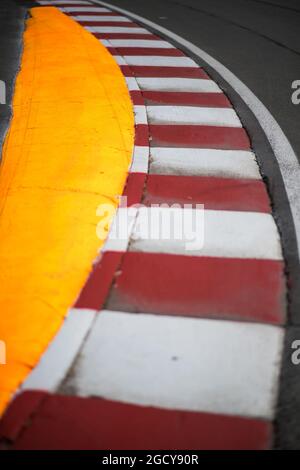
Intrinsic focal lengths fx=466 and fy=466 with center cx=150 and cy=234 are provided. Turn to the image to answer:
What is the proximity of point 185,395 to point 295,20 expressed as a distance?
9.84 metres

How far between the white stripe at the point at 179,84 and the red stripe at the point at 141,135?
4.29 feet

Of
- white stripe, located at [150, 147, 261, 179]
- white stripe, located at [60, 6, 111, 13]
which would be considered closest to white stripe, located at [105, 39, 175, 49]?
white stripe, located at [60, 6, 111, 13]

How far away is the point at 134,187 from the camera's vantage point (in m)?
3.74

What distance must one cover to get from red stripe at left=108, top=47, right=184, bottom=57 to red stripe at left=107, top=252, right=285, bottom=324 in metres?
5.42

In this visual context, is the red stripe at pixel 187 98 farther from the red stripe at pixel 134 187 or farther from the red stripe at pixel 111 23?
the red stripe at pixel 111 23

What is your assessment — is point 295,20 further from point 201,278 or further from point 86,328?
point 86,328

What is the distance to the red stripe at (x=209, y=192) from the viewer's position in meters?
3.52

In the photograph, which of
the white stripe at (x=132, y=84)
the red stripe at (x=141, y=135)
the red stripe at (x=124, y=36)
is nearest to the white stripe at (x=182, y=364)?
the red stripe at (x=141, y=135)

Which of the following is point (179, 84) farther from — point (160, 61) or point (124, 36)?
point (124, 36)

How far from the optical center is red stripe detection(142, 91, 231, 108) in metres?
5.50

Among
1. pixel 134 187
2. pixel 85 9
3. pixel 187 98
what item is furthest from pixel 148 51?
pixel 134 187

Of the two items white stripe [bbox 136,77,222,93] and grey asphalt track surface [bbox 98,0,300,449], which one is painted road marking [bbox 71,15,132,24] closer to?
grey asphalt track surface [bbox 98,0,300,449]

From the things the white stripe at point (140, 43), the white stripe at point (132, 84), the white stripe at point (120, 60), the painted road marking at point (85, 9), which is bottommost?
the white stripe at point (132, 84)

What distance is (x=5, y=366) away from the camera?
226cm
